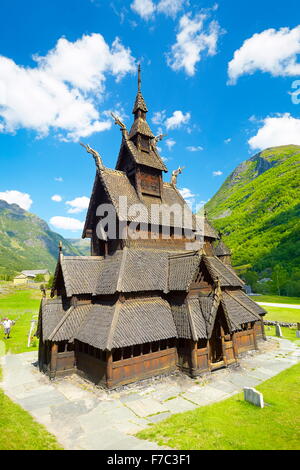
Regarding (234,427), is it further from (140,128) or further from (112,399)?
(140,128)

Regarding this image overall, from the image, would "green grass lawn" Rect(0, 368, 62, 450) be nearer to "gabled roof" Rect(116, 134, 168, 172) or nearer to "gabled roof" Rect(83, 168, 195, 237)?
Answer: "gabled roof" Rect(83, 168, 195, 237)

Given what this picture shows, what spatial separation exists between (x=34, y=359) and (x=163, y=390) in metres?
13.8

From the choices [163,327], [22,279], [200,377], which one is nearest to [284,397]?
[200,377]

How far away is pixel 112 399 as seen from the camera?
47.3 ft

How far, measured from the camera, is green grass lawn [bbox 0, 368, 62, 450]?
9.63 metres

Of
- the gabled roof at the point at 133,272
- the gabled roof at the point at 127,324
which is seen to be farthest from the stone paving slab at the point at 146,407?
the gabled roof at the point at 133,272

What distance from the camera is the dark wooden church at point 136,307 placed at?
54.7 feet

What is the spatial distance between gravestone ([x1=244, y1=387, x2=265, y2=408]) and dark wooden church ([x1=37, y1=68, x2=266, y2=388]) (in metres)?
4.32

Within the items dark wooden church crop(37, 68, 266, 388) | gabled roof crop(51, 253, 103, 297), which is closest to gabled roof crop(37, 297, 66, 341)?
dark wooden church crop(37, 68, 266, 388)

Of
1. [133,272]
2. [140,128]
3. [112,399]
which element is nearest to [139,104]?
[140,128]

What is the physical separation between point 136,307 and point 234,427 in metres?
9.25

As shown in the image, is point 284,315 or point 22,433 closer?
point 22,433

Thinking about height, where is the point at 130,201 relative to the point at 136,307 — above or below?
above

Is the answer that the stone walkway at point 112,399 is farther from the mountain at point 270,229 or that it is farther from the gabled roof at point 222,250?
the mountain at point 270,229
